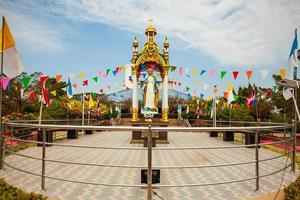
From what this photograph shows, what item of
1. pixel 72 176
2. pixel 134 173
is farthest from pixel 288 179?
pixel 72 176

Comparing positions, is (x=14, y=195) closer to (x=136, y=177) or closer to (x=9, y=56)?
(x=136, y=177)

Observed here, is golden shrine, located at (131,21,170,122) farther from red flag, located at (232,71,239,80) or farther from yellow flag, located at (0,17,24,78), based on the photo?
yellow flag, located at (0,17,24,78)

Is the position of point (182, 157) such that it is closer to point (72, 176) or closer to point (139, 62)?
point (72, 176)

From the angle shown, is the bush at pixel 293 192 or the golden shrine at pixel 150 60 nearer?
the bush at pixel 293 192

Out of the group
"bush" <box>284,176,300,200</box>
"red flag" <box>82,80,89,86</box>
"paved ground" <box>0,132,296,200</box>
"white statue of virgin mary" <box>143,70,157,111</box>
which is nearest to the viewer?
"bush" <box>284,176,300,200</box>

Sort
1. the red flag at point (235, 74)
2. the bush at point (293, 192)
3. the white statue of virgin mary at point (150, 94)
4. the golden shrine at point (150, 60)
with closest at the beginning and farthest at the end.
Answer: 1. the bush at point (293, 192)
2. the white statue of virgin mary at point (150, 94)
3. the golden shrine at point (150, 60)
4. the red flag at point (235, 74)

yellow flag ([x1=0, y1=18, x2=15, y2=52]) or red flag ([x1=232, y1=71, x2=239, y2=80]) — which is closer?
yellow flag ([x1=0, y1=18, x2=15, y2=52])

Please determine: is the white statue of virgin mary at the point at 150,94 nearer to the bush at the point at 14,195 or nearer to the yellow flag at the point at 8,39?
the yellow flag at the point at 8,39

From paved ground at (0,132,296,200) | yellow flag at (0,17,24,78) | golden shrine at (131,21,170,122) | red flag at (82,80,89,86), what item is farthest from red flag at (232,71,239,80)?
yellow flag at (0,17,24,78)

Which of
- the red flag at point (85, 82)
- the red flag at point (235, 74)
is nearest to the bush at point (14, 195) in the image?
the red flag at point (235, 74)

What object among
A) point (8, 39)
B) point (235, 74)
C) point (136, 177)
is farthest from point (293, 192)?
point (235, 74)

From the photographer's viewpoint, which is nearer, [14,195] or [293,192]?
[14,195]

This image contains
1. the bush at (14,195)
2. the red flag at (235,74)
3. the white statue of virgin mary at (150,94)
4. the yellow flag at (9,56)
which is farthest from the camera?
the red flag at (235,74)

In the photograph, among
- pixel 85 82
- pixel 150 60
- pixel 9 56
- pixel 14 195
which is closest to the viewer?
pixel 14 195
